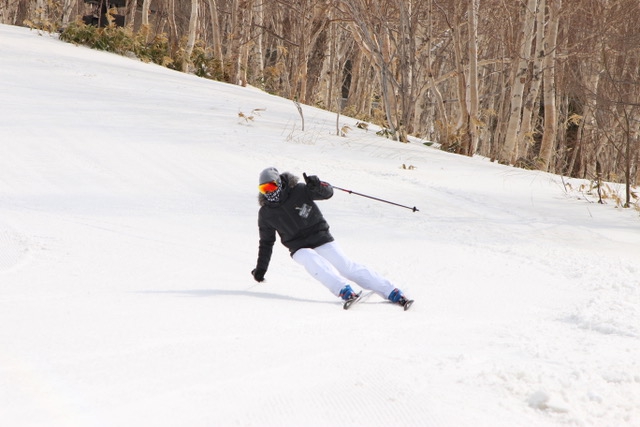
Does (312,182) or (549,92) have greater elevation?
(549,92)

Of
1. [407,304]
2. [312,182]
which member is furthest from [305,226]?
[407,304]

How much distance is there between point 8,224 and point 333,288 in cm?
412

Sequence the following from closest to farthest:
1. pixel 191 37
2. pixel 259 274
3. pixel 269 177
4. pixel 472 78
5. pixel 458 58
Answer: pixel 269 177 < pixel 259 274 < pixel 472 78 < pixel 458 58 < pixel 191 37

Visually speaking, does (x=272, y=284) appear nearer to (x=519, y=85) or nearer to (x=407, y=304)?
(x=407, y=304)

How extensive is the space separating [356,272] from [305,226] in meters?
0.60

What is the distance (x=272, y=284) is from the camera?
735 cm

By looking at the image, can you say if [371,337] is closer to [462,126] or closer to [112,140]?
[112,140]

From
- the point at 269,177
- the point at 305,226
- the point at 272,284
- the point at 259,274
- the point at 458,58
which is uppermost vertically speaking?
the point at 458,58

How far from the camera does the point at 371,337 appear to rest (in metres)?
5.07

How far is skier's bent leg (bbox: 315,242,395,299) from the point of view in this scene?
6.55 meters

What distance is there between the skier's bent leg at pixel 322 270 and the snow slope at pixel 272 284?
254mm

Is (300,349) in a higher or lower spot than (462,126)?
lower

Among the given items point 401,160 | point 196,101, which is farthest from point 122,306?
point 196,101

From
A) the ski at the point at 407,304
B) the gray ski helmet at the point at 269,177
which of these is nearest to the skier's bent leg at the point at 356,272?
the ski at the point at 407,304
